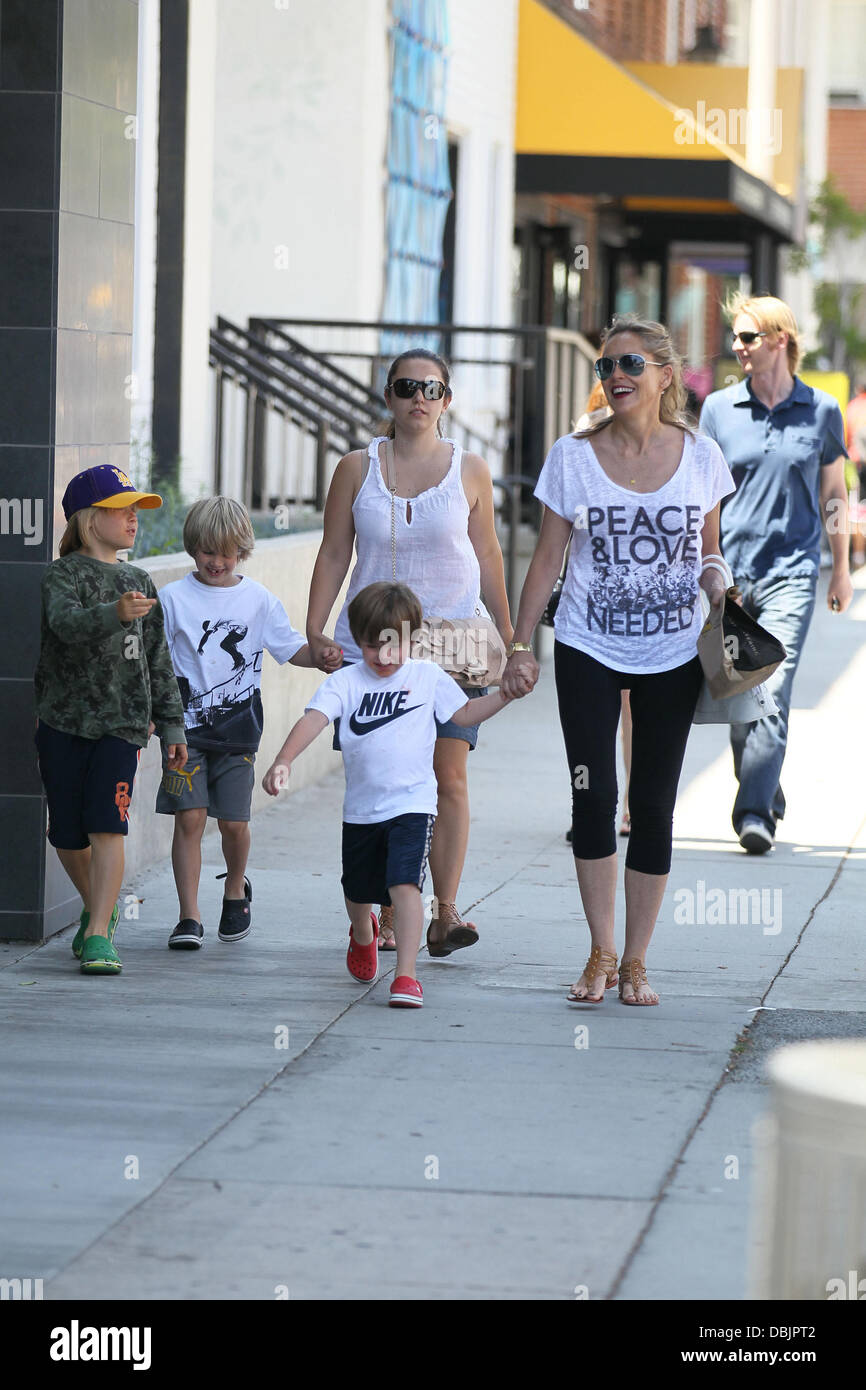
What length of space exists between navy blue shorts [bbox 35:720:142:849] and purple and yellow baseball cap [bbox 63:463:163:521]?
64cm

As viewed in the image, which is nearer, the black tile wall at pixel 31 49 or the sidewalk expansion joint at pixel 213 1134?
the sidewalk expansion joint at pixel 213 1134

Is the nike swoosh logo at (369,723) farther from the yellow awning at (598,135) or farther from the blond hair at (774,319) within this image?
A: the yellow awning at (598,135)

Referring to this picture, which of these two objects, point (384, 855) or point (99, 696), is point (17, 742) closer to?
point (99, 696)

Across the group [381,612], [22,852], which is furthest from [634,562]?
[22,852]

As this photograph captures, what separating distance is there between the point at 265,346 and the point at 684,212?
11.5 meters

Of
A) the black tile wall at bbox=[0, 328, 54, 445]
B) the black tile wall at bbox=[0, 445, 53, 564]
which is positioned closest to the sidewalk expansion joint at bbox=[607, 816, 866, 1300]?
the black tile wall at bbox=[0, 445, 53, 564]

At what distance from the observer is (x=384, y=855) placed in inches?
229

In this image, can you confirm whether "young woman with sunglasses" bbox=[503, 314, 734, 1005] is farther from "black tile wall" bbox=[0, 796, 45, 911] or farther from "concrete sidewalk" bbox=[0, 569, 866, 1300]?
"black tile wall" bbox=[0, 796, 45, 911]

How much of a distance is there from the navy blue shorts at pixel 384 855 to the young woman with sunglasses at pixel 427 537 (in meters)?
0.43

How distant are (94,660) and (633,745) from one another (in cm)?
152

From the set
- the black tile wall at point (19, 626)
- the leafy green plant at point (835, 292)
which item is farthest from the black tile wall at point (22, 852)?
the leafy green plant at point (835, 292)

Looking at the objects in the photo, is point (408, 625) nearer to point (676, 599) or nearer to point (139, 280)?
point (676, 599)

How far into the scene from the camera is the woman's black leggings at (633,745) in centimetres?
570
